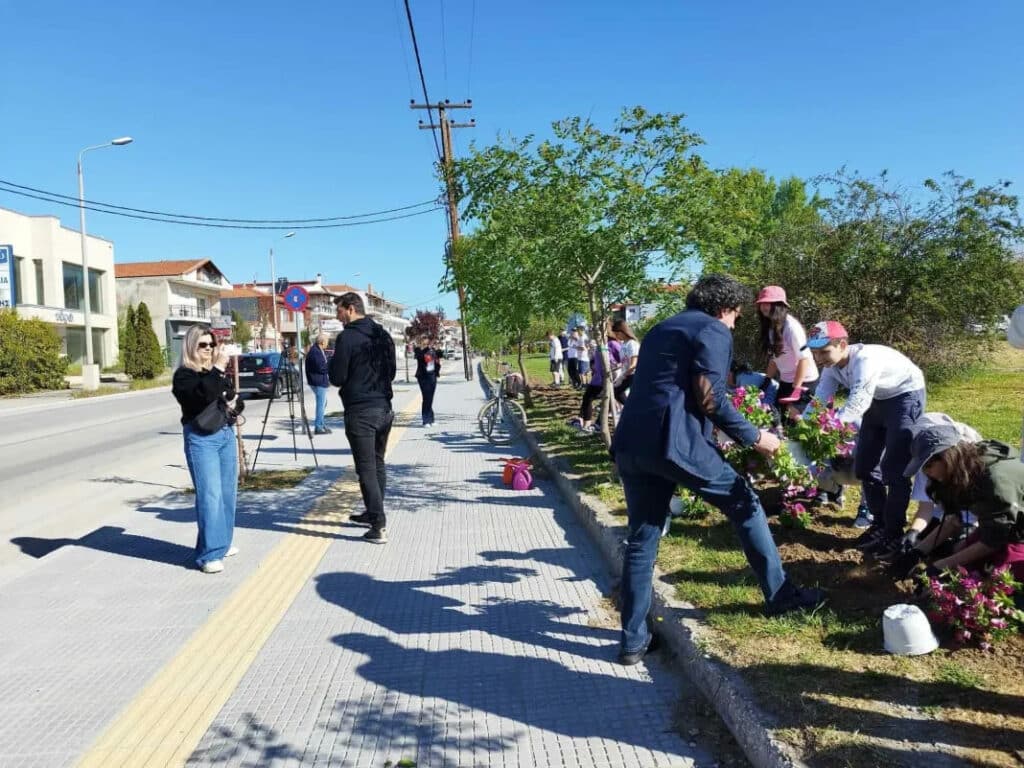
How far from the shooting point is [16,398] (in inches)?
1084

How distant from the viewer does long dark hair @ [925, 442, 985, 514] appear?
3.28m

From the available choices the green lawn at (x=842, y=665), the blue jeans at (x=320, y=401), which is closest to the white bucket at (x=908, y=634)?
the green lawn at (x=842, y=665)

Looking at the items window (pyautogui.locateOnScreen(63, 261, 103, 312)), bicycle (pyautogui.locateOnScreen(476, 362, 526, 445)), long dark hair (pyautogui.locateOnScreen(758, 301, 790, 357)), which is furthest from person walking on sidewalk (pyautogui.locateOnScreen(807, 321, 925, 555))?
window (pyautogui.locateOnScreen(63, 261, 103, 312))

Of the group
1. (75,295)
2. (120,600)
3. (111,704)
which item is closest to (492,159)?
A: (120,600)

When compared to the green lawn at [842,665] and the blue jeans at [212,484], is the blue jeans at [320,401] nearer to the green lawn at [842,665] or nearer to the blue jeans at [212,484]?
the blue jeans at [212,484]

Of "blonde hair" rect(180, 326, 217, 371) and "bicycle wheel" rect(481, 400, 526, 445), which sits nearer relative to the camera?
"blonde hair" rect(180, 326, 217, 371)

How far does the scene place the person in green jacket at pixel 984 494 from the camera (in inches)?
126

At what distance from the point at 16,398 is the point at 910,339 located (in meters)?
28.4

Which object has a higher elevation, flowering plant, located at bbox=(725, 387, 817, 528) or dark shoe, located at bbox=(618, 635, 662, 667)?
flowering plant, located at bbox=(725, 387, 817, 528)

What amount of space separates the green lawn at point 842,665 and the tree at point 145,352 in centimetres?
3893

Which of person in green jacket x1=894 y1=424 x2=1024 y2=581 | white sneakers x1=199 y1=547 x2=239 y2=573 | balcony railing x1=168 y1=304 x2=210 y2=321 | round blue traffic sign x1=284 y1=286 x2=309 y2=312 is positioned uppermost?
balcony railing x1=168 y1=304 x2=210 y2=321

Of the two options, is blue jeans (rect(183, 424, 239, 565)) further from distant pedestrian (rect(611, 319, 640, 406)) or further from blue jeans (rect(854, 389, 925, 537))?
blue jeans (rect(854, 389, 925, 537))

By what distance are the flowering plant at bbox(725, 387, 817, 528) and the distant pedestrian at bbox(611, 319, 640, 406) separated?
2.11 m

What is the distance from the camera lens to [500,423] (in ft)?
43.5
